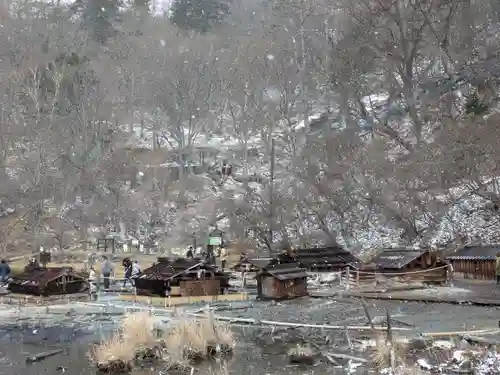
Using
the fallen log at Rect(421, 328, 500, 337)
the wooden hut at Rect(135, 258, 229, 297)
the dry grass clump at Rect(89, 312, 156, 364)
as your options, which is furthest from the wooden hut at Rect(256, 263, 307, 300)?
the fallen log at Rect(421, 328, 500, 337)

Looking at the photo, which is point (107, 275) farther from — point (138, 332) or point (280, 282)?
point (138, 332)

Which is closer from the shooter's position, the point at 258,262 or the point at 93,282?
the point at 258,262

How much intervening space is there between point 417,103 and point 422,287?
81.9ft

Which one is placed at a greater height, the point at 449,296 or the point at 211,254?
the point at 211,254

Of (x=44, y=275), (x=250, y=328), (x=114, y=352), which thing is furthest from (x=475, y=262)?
(x=114, y=352)

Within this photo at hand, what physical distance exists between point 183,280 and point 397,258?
1120 cm

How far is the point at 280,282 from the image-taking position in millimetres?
29250

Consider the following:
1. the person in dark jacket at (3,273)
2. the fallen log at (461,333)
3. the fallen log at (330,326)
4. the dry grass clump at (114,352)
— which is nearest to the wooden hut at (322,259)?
the fallen log at (330,326)

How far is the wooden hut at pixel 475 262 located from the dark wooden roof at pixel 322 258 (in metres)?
5.32

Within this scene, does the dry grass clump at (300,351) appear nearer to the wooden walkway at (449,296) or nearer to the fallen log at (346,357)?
the fallen log at (346,357)

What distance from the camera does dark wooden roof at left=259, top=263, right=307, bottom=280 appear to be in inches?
1146

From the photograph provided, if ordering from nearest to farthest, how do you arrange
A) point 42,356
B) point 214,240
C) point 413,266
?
point 42,356 < point 413,266 < point 214,240

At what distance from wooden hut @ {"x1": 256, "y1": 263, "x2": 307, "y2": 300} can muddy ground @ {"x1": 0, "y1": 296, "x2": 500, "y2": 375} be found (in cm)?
101

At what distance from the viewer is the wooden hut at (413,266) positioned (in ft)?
108
